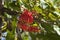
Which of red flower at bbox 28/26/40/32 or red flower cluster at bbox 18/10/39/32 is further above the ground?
red flower cluster at bbox 18/10/39/32

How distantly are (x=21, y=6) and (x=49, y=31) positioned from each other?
0.56 feet

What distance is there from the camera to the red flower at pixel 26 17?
83cm

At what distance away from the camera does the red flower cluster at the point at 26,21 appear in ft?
2.70

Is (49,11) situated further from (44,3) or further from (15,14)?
(15,14)

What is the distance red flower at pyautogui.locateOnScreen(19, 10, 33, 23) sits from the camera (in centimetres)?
83

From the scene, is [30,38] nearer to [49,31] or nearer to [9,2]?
[49,31]

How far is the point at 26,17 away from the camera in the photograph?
2.85 feet

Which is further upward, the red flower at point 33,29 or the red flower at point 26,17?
the red flower at point 26,17

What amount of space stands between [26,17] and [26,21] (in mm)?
25

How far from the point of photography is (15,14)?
2.83 feet

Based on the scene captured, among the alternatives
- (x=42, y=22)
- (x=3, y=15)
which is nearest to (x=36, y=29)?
(x=42, y=22)

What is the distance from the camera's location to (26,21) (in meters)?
0.85

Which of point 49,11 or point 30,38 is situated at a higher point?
point 49,11

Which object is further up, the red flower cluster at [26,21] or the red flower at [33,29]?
the red flower cluster at [26,21]
